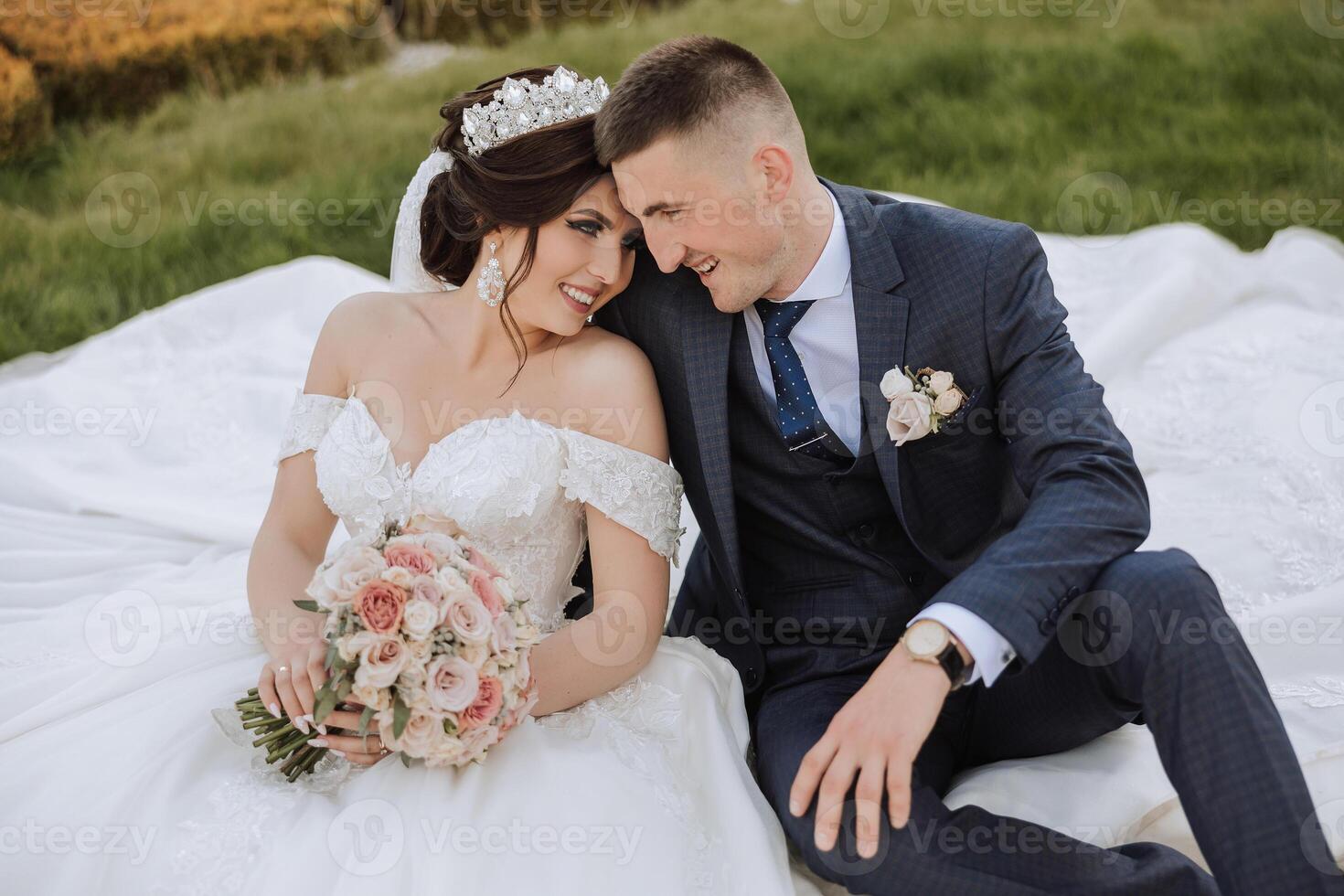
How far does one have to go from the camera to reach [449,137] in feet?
10.3

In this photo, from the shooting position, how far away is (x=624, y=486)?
2.89m

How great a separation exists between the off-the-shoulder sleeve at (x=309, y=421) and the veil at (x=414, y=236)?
434mm

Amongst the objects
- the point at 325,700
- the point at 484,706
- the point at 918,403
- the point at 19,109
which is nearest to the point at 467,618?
the point at 484,706

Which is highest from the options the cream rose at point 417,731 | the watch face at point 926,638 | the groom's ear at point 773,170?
the groom's ear at point 773,170

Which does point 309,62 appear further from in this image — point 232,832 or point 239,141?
point 232,832

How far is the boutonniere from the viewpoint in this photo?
9.20ft

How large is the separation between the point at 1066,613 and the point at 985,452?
593 mm

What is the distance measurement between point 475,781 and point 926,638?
36.8 inches

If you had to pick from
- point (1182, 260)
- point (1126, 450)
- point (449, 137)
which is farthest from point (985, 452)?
point (1182, 260)

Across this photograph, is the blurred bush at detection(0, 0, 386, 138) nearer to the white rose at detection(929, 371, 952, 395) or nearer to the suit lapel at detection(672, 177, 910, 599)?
the suit lapel at detection(672, 177, 910, 599)

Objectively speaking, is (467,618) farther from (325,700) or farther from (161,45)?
(161,45)

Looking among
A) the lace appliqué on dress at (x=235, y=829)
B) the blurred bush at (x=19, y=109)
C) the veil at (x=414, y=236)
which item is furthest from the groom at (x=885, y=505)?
the blurred bush at (x=19, y=109)

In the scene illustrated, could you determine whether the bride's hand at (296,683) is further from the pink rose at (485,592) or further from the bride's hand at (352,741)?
the pink rose at (485,592)

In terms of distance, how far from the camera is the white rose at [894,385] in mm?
2846
